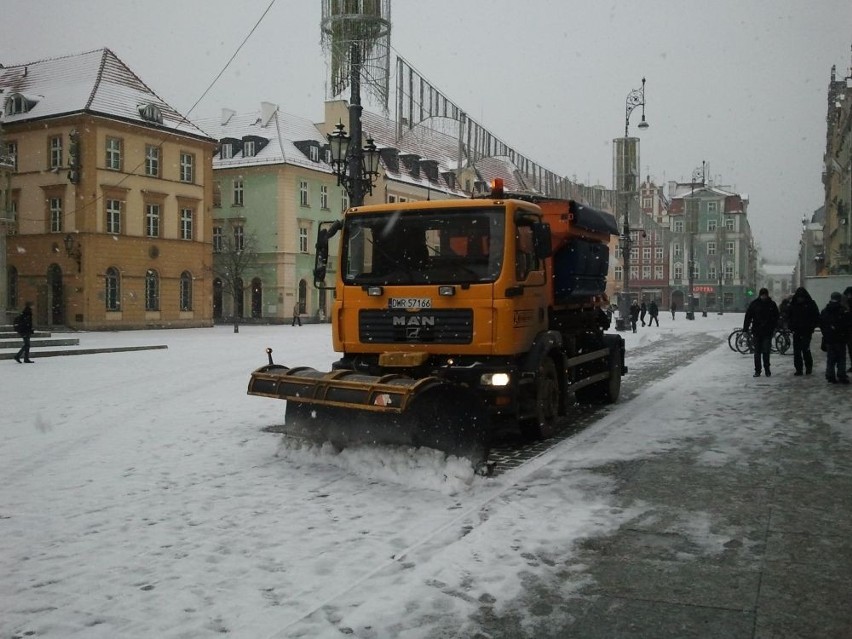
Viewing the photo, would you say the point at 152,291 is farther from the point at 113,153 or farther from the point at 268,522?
the point at 268,522

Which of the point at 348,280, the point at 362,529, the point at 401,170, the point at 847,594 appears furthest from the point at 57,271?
the point at 847,594

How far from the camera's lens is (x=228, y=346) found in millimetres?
28469

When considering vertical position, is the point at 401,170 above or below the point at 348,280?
above

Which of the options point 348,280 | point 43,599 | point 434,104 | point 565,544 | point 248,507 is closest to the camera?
point 43,599

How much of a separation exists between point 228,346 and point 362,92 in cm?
1475

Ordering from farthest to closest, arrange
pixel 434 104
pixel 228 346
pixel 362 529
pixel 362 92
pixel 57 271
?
pixel 57 271 < pixel 228 346 < pixel 434 104 < pixel 362 92 < pixel 362 529

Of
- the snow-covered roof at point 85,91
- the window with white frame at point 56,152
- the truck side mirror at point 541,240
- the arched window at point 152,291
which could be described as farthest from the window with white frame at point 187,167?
the truck side mirror at point 541,240

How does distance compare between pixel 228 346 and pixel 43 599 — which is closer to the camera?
pixel 43 599

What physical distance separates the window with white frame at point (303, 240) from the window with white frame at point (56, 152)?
17.0 m

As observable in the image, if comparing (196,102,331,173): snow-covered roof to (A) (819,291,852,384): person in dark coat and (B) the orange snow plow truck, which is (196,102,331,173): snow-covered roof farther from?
(B) the orange snow plow truck

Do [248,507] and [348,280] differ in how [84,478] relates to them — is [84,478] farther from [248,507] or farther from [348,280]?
[348,280]

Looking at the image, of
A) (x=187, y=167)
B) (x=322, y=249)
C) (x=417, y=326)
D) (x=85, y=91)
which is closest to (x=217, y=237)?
(x=187, y=167)

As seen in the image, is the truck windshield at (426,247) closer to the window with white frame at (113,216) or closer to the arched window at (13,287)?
the window with white frame at (113,216)

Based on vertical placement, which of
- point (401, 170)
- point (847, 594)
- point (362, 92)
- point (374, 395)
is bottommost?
point (847, 594)
